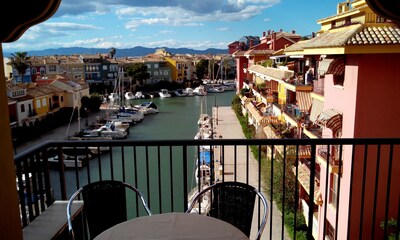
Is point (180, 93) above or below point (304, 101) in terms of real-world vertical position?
below

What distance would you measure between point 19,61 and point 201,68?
3191 centimetres

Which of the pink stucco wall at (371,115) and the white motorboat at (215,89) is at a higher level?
the pink stucco wall at (371,115)

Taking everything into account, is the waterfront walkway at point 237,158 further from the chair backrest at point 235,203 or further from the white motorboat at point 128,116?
the white motorboat at point 128,116

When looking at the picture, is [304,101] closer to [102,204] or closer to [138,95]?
[102,204]

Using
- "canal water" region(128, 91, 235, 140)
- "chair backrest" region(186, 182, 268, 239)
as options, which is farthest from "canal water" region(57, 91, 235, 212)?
"chair backrest" region(186, 182, 268, 239)

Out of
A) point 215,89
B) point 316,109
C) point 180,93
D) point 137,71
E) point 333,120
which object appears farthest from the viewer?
point 215,89

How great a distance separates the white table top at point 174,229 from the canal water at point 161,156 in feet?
3.10

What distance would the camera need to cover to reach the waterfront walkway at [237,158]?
507 inches

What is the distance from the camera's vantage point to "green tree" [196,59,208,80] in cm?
6554

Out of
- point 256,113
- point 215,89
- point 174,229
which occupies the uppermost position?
point 174,229

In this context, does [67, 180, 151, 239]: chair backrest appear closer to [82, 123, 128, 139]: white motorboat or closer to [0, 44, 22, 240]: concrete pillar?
[0, 44, 22, 240]: concrete pillar

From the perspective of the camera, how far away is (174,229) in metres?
2.03

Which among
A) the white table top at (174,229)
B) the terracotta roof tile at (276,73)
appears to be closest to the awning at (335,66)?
the terracotta roof tile at (276,73)

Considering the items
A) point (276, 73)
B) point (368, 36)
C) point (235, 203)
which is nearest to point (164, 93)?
point (276, 73)
